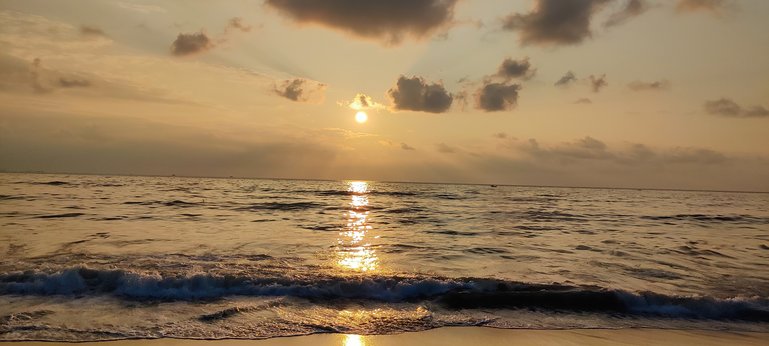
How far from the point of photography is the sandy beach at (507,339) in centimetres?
724

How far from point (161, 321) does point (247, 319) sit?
4.94ft

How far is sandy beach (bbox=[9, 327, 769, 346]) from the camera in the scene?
7.24 m

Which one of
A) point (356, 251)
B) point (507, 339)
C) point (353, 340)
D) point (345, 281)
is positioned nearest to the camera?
point (353, 340)

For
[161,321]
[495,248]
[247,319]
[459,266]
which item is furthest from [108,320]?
[495,248]

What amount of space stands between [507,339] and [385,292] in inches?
144

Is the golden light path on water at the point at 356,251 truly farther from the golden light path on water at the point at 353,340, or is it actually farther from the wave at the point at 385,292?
the golden light path on water at the point at 353,340

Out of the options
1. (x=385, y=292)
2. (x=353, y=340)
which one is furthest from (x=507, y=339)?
(x=385, y=292)

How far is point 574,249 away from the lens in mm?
18016

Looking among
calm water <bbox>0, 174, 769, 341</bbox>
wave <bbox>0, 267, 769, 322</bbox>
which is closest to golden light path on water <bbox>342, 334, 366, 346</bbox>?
calm water <bbox>0, 174, 769, 341</bbox>

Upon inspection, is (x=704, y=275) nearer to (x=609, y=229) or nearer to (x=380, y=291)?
(x=380, y=291)

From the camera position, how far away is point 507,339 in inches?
308

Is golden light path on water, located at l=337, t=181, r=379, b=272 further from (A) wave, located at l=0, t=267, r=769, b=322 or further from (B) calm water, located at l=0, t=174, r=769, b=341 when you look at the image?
(A) wave, located at l=0, t=267, r=769, b=322

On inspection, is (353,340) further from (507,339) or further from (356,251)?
(356,251)

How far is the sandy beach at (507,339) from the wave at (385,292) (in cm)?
142
